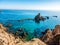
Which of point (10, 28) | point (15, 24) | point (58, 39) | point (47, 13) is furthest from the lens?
point (47, 13)

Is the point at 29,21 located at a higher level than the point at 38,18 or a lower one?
lower

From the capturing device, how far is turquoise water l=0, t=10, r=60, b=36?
8.90 metres

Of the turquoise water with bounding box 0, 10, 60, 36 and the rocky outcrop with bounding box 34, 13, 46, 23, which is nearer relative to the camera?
the turquoise water with bounding box 0, 10, 60, 36

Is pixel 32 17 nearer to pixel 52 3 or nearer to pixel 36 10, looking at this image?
pixel 36 10

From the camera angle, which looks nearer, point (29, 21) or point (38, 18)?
point (29, 21)

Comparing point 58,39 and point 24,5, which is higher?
point 24,5

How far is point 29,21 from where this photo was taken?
934cm

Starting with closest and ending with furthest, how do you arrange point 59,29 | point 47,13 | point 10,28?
point 59,29 < point 10,28 < point 47,13

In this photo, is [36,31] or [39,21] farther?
[39,21]

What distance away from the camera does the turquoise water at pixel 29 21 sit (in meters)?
8.90

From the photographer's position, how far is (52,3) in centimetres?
935

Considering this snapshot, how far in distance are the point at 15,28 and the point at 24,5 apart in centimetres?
168

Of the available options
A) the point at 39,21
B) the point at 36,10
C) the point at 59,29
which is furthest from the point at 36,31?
the point at 59,29

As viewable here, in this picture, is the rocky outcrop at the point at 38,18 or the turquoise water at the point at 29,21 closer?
the turquoise water at the point at 29,21
